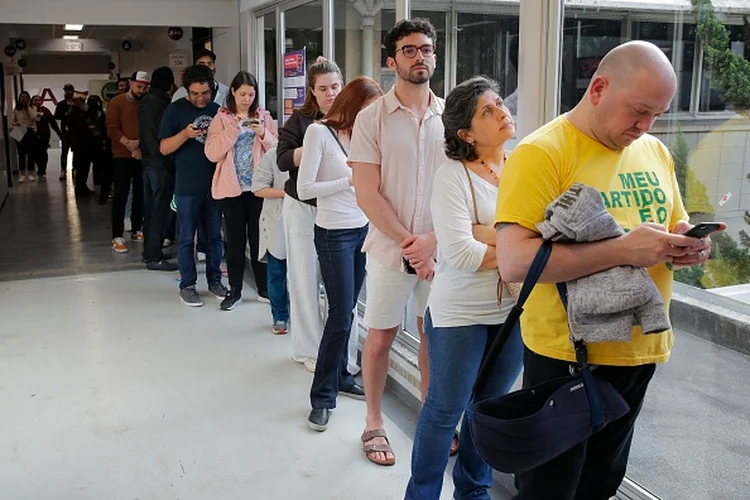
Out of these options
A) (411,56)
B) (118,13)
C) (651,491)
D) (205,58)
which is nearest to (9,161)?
(118,13)

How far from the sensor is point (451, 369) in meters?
2.19

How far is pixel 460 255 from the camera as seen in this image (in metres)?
2.10

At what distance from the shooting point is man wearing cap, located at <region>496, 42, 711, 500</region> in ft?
4.80

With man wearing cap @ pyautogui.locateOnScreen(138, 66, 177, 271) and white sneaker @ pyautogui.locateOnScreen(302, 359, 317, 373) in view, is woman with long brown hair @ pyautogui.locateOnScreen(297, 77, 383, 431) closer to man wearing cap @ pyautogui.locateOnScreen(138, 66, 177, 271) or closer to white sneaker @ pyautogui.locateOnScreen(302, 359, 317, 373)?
white sneaker @ pyautogui.locateOnScreen(302, 359, 317, 373)

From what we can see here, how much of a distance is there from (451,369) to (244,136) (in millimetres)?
2825

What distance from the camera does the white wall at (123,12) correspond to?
226 inches

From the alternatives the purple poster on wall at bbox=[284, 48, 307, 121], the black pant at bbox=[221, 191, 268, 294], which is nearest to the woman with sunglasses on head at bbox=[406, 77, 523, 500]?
the black pant at bbox=[221, 191, 268, 294]

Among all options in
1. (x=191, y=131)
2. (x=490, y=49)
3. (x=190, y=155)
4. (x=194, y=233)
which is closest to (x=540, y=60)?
(x=490, y=49)

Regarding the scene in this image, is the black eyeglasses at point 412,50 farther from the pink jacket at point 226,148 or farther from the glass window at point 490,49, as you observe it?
the pink jacket at point 226,148

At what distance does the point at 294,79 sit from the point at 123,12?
1790 mm

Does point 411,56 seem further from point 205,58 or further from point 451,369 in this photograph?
point 205,58

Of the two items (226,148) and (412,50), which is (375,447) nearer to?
(412,50)

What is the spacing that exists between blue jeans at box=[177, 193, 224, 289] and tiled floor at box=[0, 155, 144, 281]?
1207 mm

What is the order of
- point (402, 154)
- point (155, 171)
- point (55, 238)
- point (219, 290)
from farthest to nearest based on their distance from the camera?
point (55, 238)
point (155, 171)
point (219, 290)
point (402, 154)
